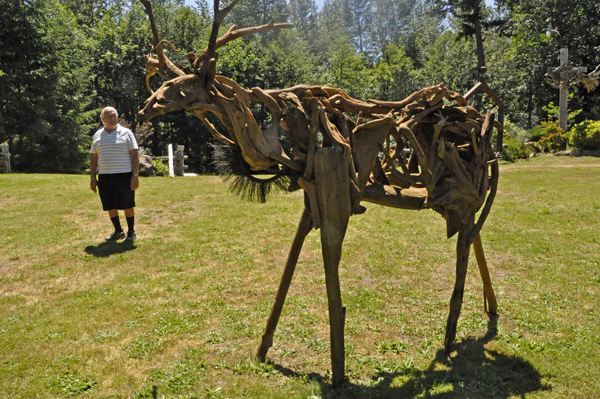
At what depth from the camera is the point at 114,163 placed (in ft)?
23.7

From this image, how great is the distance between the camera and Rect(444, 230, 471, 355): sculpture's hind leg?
3.80 meters

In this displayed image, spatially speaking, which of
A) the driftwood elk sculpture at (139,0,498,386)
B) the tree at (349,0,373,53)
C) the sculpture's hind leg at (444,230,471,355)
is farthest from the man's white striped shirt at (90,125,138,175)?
the tree at (349,0,373,53)

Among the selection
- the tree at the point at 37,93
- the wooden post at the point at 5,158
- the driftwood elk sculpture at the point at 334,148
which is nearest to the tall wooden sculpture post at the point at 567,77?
the driftwood elk sculpture at the point at 334,148

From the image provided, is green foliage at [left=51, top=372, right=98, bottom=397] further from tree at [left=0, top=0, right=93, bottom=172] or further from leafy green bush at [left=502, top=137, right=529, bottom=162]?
leafy green bush at [left=502, top=137, right=529, bottom=162]

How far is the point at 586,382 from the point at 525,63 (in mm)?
32942

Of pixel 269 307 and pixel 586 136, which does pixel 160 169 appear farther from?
pixel 586 136

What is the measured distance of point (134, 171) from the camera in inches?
289

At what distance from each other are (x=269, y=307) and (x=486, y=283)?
2.57m

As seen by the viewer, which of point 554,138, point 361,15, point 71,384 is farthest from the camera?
point 361,15

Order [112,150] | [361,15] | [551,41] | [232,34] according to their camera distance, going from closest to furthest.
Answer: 1. [232,34]
2. [112,150]
3. [551,41]
4. [361,15]

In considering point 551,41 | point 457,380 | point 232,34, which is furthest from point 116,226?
point 551,41

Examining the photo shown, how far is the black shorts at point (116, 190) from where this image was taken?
7312 millimetres

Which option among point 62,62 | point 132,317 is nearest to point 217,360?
point 132,317

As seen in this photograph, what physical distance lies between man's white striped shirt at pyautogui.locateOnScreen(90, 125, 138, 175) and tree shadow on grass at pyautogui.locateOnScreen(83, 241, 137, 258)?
1.31 metres
